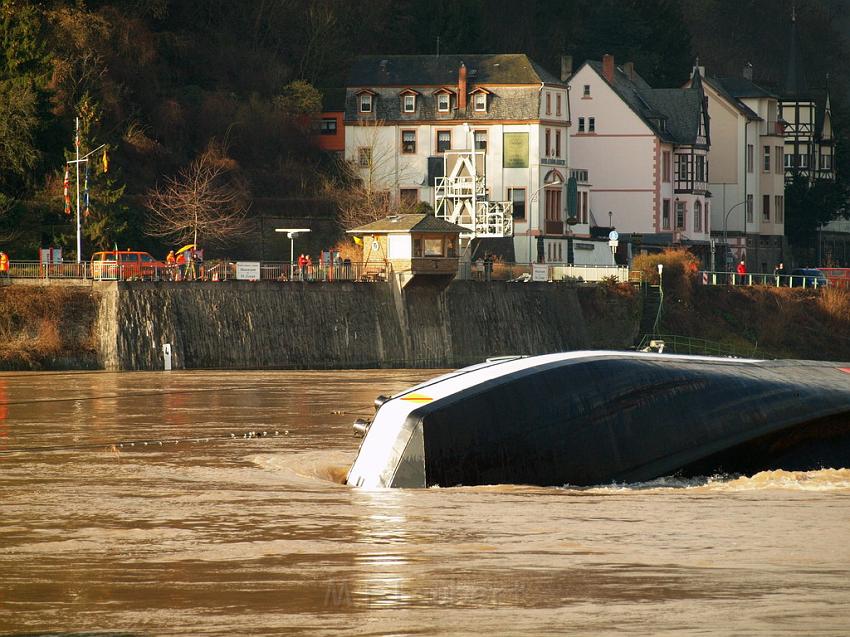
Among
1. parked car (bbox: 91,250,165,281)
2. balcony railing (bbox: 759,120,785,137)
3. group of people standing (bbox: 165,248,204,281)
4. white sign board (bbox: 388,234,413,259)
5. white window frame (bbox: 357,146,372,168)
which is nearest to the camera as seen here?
parked car (bbox: 91,250,165,281)

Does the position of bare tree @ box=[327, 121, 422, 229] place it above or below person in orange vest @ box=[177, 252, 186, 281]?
above

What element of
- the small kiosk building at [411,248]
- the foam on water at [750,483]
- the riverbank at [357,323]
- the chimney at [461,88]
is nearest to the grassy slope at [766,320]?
the riverbank at [357,323]

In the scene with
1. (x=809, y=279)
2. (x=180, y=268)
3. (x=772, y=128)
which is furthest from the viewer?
(x=772, y=128)

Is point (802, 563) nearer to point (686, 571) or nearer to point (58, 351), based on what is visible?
point (686, 571)

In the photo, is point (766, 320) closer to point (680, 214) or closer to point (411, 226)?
point (680, 214)

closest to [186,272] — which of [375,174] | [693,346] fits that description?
[693,346]

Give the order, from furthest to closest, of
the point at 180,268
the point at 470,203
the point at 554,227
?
the point at 554,227 < the point at 470,203 < the point at 180,268

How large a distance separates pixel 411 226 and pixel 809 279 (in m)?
42.4

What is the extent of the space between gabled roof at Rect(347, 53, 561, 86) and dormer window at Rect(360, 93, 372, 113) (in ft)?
2.49

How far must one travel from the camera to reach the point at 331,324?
81.1 m

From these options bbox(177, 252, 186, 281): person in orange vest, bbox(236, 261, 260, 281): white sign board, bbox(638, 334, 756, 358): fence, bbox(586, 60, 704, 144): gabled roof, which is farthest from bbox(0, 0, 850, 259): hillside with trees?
bbox(638, 334, 756, 358): fence

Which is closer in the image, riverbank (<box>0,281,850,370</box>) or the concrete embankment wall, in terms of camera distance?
riverbank (<box>0,281,850,370</box>)

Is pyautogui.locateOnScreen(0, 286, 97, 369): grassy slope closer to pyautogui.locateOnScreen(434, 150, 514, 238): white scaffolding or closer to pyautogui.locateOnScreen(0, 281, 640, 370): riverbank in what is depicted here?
pyautogui.locateOnScreen(0, 281, 640, 370): riverbank

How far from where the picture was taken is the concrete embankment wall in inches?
2916
